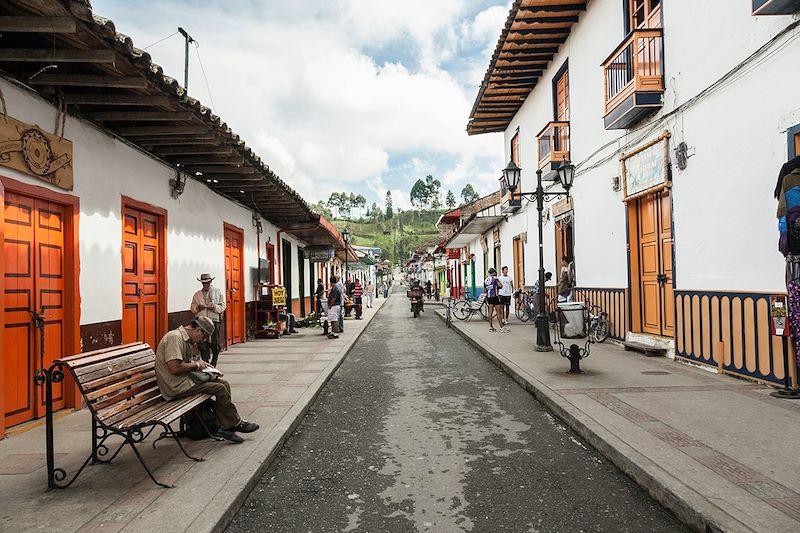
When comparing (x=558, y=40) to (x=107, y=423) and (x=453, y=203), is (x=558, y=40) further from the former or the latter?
(x=453, y=203)

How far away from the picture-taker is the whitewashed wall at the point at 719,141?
6.00 metres

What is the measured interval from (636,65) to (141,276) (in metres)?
7.95

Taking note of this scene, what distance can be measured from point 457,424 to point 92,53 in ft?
15.1

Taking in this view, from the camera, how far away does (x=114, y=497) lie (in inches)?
134

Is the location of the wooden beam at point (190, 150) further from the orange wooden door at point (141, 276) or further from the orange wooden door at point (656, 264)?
the orange wooden door at point (656, 264)

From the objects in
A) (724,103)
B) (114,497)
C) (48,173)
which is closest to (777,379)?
(724,103)

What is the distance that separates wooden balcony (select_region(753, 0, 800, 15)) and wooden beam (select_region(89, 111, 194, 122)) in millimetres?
5956

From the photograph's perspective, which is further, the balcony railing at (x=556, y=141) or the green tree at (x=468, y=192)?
the green tree at (x=468, y=192)

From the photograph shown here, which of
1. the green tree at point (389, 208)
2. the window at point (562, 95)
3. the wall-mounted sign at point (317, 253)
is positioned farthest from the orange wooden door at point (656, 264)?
the green tree at point (389, 208)

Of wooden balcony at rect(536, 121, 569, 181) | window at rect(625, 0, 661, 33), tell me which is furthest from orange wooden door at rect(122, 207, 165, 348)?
wooden balcony at rect(536, 121, 569, 181)

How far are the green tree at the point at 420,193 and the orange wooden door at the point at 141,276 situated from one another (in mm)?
123939

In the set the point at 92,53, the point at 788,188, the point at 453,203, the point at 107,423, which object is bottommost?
the point at 107,423

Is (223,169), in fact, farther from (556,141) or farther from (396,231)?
(396,231)

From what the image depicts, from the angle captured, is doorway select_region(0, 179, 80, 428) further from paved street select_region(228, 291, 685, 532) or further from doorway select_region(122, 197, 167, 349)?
paved street select_region(228, 291, 685, 532)
